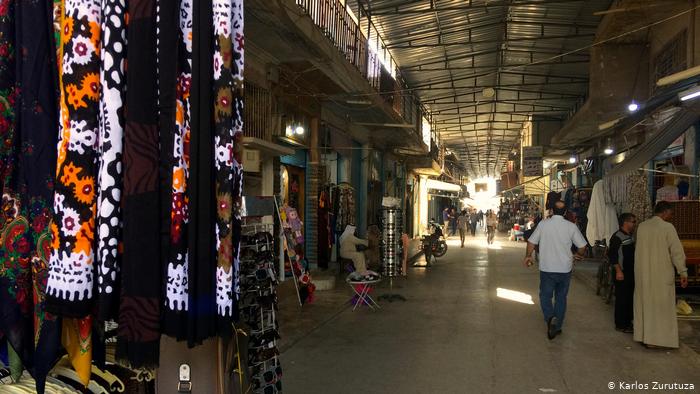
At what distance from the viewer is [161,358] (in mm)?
2082

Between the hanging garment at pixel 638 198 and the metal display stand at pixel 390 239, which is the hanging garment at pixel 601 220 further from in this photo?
the metal display stand at pixel 390 239

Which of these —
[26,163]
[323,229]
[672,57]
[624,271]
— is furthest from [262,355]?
[672,57]

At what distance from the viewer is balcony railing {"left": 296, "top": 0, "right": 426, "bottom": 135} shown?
10.3m

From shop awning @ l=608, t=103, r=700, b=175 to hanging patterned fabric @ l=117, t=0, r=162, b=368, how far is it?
6.76 m

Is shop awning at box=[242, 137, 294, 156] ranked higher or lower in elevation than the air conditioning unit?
higher

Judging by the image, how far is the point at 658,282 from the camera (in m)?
6.23

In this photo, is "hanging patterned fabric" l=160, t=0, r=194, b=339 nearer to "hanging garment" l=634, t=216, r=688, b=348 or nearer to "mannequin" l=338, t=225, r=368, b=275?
"hanging garment" l=634, t=216, r=688, b=348

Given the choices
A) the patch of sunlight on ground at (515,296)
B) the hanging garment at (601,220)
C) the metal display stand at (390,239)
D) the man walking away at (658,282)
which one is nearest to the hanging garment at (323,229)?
the metal display stand at (390,239)

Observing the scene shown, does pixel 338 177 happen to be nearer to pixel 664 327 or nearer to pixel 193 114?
pixel 664 327

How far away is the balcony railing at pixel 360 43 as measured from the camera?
10.3 metres

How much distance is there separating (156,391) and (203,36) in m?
1.36

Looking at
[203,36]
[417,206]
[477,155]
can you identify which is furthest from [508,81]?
[477,155]

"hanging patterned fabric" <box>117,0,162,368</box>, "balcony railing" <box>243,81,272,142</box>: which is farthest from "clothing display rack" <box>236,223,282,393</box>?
"balcony railing" <box>243,81,272,142</box>

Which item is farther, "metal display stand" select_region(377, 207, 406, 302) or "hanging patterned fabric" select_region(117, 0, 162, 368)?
"metal display stand" select_region(377, 207, 406, 302)
